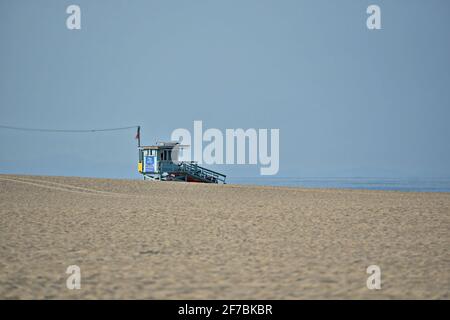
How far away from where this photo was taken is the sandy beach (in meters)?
7.66

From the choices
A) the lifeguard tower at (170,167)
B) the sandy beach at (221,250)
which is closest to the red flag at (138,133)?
the lifeguard tower at (170,167)

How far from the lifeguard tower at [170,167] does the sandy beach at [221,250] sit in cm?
3050

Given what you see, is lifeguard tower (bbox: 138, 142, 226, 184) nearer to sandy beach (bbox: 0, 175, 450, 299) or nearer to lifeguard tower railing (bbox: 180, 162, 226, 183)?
lifeguard tower railing (bbox: 180, 162, 226, 183)

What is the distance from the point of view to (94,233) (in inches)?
Result: 523

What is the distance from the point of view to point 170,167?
5194 centimetres

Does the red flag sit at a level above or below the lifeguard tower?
above

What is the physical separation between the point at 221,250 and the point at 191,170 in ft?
137

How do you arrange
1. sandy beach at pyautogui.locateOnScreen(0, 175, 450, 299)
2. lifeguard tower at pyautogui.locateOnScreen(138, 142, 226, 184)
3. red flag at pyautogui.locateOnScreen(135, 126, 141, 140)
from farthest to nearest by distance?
red flag at pyautogui.locateOnScreen(135, 126, 141, 140), lifeguard tower at pyautogui.locateOnScreen(138, 142, 226, 184), sandy beach at pyautogui.locateOnScreen(0, 175, 450, 299)

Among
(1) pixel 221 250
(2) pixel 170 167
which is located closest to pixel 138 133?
(2) pixel 170 167

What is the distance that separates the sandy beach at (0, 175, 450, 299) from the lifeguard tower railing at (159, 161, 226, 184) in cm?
3071

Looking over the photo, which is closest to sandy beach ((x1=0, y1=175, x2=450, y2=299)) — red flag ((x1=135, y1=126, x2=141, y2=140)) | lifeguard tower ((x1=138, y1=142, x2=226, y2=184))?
lifeguard tower ((x1=138, y1=142, x2=226, y2=184))

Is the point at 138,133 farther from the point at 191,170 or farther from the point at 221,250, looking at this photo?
the point at 221,250
